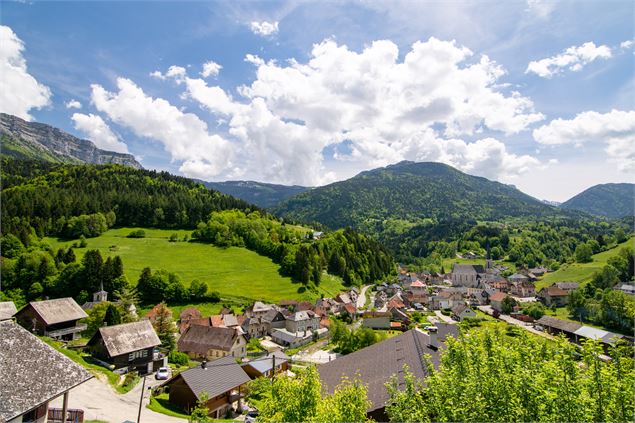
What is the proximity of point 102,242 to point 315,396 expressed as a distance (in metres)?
135

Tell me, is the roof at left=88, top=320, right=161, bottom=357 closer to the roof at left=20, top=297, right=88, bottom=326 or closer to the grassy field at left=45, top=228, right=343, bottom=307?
the roof at left=20, top=297, right=88, bottom=326

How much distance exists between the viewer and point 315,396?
1490 cm

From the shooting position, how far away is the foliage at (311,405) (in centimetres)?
1394

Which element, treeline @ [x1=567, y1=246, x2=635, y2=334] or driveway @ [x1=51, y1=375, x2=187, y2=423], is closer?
driveway @ [x1=51, y1=375, x2=187, y2=423]

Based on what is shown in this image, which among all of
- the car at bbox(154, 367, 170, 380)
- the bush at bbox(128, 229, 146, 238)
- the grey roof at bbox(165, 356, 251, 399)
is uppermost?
the bush at bbox(128, 229, 146, 238)

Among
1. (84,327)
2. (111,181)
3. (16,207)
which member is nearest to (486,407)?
(84,327)

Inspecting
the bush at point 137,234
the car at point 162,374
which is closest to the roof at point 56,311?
the car at point 162,374

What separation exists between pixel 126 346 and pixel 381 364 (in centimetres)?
3310

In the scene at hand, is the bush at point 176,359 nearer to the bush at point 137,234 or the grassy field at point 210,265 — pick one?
the grassy field at point 210,265

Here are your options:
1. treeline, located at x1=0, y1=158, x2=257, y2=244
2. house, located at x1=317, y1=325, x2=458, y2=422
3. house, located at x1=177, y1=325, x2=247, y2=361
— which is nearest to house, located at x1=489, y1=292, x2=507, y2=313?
house, located at x1=177, y1=325, x2=247, y2=361

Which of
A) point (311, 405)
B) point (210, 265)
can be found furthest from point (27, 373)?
point (210, 265)

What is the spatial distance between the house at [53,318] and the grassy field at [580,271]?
161246 millimetres

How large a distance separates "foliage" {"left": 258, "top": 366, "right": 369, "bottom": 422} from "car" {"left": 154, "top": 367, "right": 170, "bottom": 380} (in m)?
31.7

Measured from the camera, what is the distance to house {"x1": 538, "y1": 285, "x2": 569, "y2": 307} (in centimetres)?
12338
